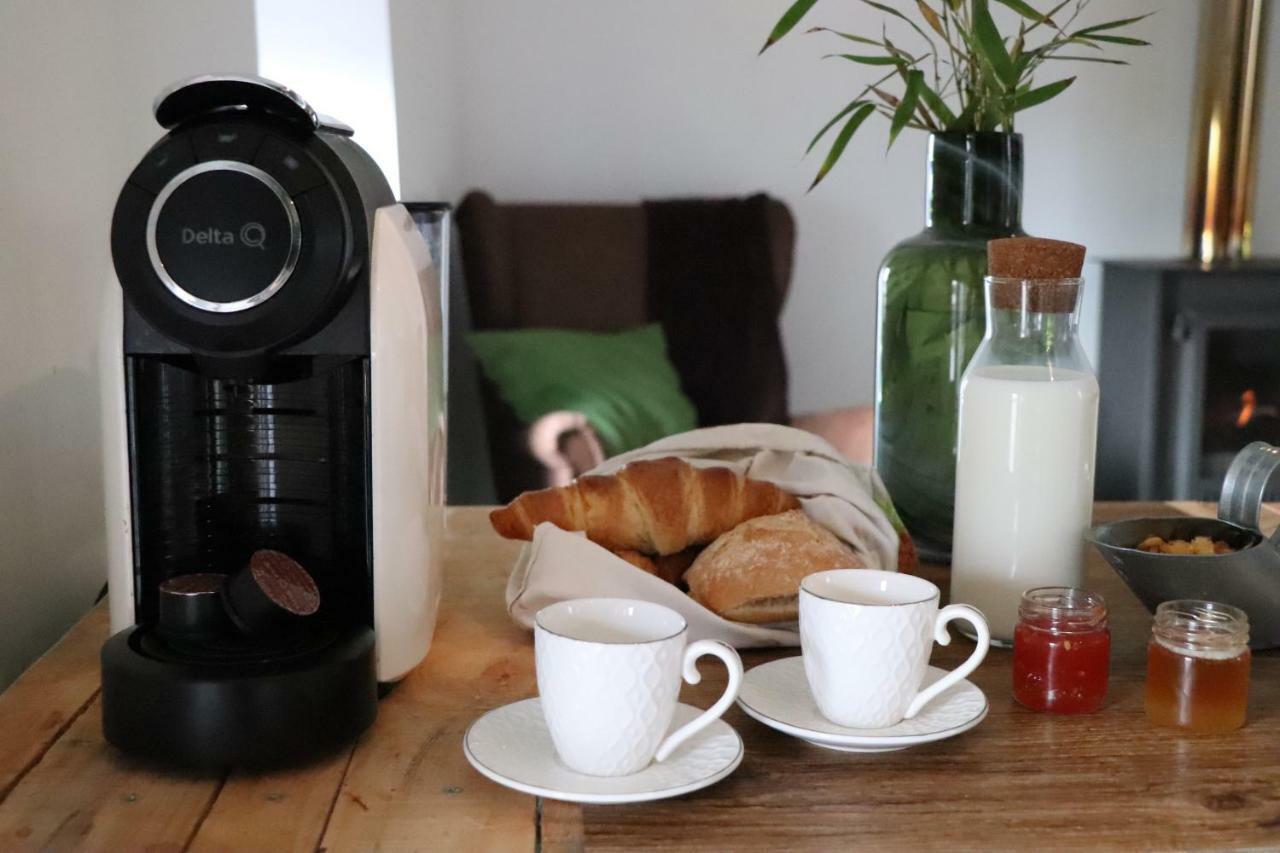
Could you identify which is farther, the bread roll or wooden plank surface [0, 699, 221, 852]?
the bread roll

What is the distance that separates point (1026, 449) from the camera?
2.87 ft

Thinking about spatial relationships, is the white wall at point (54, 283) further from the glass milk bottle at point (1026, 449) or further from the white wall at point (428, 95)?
the white wall at point (428, 95)

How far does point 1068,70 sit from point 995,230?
224 cm

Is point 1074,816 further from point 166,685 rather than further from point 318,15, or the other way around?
point 318,15

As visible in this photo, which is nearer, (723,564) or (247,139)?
(247,139)

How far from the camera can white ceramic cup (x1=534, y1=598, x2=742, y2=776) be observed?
65 cm

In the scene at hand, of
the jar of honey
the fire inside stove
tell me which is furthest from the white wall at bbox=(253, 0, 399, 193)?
the fire inside stove

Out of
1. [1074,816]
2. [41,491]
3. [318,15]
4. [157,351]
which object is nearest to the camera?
[1074,816]

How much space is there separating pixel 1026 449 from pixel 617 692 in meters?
0.38

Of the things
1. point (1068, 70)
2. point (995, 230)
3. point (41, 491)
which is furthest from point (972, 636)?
point (1068, 70)

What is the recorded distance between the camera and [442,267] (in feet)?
3.49

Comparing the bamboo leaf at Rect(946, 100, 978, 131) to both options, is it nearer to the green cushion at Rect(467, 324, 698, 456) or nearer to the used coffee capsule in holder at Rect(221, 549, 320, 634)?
the used coffee capsule in holder at Rect(221, 549, 320, 634)

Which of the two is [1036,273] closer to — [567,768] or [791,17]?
[791,17]

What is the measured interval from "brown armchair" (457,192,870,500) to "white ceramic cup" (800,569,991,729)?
2049 mm
